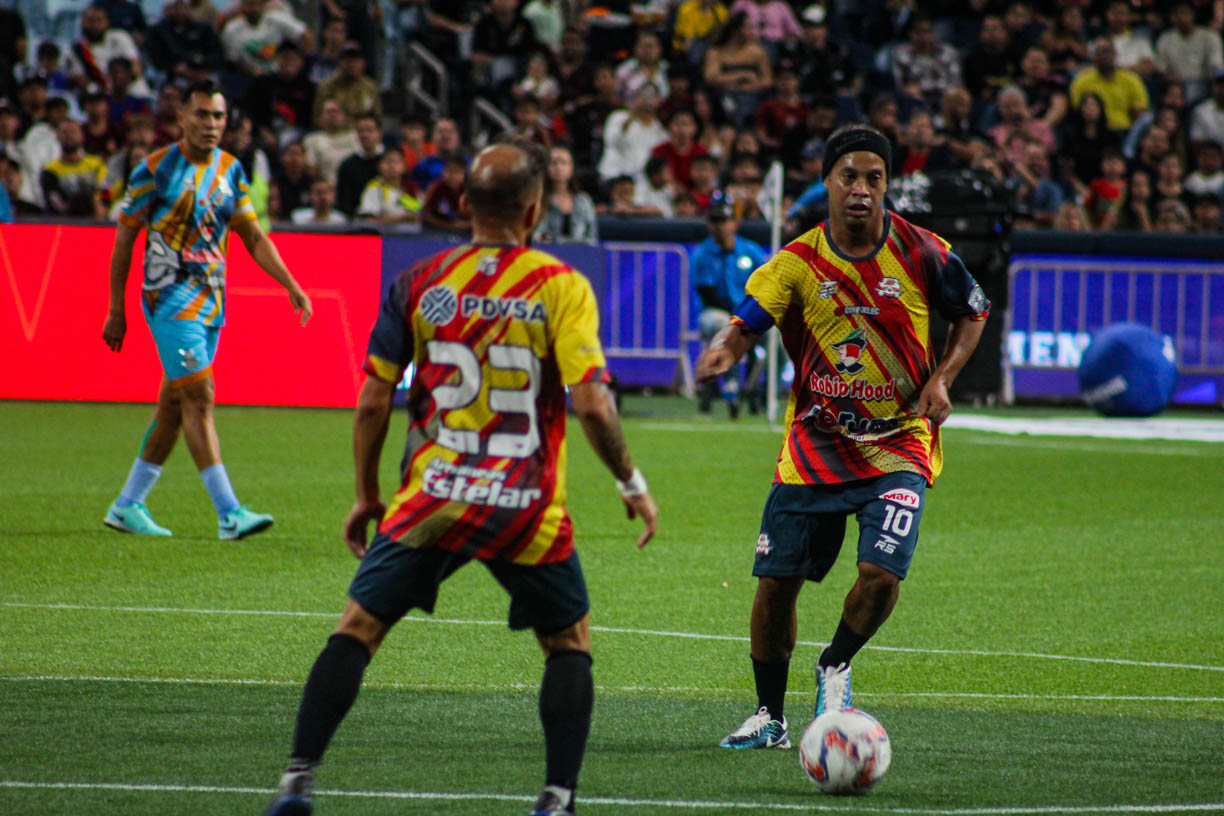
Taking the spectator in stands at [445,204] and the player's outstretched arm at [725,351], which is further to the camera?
the spectator in stands at [445,204]

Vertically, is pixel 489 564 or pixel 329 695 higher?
pixel 489 564

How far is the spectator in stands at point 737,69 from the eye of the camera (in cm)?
2245

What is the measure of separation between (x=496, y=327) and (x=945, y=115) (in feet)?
56.2

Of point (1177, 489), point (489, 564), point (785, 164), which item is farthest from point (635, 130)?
point (489, 564)

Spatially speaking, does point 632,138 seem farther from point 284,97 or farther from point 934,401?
point 934,401

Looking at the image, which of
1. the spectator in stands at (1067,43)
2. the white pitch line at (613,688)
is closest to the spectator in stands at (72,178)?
the spectator in stands at (1067,43)

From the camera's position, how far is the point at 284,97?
21.7 meters

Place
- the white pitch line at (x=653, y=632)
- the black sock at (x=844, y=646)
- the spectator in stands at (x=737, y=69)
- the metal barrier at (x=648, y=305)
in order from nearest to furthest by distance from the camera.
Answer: the black sock at (x=844, y=646)
the white pitch line at (x=653, y=632)
the metal barrier at (x=648, y=305)
the spectator in stands at (x=737, y=69)

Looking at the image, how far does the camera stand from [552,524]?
456cm

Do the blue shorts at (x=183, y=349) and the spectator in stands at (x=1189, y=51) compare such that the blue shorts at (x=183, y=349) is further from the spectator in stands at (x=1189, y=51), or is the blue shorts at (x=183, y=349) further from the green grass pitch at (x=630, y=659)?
the spectator in stands at (x=1189, y=51)

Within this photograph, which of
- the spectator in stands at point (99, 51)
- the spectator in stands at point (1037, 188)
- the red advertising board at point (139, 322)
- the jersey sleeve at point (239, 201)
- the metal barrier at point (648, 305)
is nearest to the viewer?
the jersey sleeve at point (239, 201)

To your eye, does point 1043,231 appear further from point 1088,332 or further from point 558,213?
point 558,213

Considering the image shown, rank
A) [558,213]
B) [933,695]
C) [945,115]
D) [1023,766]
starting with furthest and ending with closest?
[945,115]
[558,213]
[933,695]
[1023,766]

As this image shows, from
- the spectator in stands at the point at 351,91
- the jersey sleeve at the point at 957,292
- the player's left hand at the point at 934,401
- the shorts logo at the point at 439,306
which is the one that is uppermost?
the spectator in stands at the point at 351,91
